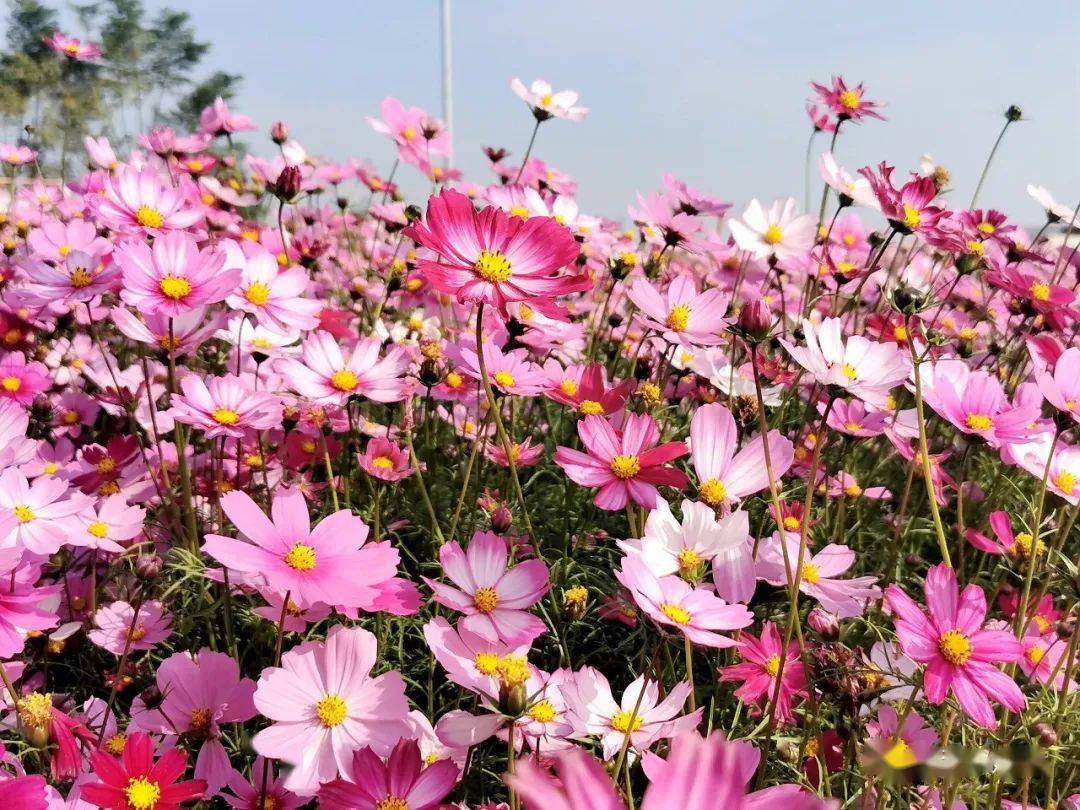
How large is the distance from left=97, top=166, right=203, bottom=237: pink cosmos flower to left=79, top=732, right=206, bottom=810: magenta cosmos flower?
0.66 m

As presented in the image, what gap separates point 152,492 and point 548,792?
93 centimetres

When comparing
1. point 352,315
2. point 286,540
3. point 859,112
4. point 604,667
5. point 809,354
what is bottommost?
point 604,667

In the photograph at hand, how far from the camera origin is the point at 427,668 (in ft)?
3.01

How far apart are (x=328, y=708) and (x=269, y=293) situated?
0.58 meters

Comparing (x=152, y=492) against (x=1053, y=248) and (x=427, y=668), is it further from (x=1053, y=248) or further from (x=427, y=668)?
(x=1053, y=248)

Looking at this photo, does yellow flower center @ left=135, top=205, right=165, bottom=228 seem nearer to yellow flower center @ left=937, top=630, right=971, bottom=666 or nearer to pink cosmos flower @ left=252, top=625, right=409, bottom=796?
pink cosmos flower @ left=252, top=625, right=409, bottom=796

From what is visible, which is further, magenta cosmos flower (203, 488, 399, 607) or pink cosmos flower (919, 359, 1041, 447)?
pink cosmos flower (919, 359, 1041, 447)

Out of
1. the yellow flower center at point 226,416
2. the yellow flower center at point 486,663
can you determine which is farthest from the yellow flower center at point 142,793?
the yellow flower center at point 226,416

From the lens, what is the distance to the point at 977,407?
2.65ft

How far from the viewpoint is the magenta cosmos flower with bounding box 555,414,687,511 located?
75cm

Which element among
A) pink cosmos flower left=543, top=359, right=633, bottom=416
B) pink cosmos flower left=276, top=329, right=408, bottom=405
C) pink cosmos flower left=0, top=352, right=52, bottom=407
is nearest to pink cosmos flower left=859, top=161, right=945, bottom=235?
pink cosmos flower left=543, top=359, right=633, bottom=416

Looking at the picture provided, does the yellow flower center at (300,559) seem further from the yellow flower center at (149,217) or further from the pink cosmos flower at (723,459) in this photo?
the yellow flower center at (149,217)

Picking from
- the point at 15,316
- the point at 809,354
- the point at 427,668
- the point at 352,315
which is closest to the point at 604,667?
the point at 427,668

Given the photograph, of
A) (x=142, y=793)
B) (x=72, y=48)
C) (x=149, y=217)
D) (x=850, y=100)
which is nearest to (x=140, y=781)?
(x=142, y=793)
